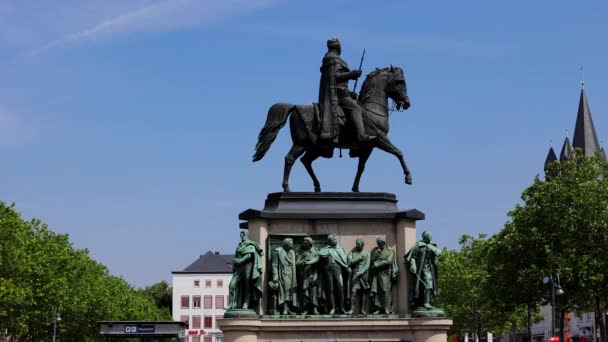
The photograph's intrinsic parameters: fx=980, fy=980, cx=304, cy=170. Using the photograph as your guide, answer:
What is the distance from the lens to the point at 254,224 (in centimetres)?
2183

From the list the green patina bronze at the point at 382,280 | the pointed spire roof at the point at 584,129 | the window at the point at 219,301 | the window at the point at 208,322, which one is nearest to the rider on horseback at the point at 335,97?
the green patina bronze at the point at 382,280

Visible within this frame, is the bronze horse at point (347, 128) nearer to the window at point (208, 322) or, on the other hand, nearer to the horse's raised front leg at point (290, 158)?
the horse's raised front leg at point (290, 158)

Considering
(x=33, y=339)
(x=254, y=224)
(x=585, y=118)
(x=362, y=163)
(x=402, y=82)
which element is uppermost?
(x=585, y=118)

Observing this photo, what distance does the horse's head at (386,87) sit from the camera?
2356cm

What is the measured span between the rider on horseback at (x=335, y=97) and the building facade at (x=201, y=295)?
113712 mm

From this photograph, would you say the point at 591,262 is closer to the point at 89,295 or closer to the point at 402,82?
the point at 402,82

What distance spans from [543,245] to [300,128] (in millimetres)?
27942

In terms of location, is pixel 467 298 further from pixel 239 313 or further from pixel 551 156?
pixel 551 156

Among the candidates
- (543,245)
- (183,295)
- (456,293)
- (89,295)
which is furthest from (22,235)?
(183,295)

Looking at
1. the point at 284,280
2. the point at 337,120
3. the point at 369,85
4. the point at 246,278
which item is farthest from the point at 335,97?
the point at 246,278

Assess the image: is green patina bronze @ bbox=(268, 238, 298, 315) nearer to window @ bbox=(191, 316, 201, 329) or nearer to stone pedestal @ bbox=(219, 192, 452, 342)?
stone pedestal @ bbox=(219, 192, 452, 342)

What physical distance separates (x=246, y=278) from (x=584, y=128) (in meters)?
110

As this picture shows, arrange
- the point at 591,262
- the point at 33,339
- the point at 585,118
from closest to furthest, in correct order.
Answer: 1. the point at 591,262
2. the point at 33,339
3. the point at 585,118

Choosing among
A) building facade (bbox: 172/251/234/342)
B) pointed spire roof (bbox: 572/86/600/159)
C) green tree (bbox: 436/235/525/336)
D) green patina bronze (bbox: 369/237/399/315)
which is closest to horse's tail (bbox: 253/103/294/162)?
green patina bronze (bbox: 369/237/399/315)
